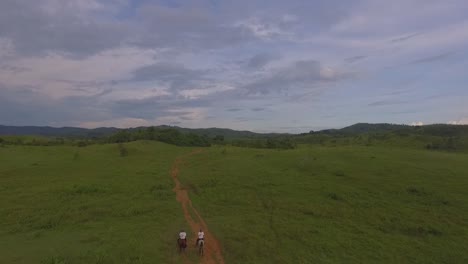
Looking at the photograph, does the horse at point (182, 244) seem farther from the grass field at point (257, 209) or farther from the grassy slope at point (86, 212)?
the grassy slope at point (86, 212)

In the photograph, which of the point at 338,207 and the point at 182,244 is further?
the point at 338,207

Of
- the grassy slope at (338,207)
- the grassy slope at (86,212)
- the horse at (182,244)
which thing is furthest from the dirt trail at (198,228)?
the horse at (182,244)

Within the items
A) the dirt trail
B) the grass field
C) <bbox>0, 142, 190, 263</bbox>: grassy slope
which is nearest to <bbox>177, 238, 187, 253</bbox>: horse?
the grass field

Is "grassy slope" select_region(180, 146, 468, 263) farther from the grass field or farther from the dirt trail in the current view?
the dirt trail

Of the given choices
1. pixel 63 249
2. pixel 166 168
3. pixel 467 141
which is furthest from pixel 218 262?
pixel 467 141

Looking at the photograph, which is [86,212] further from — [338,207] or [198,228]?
[338,207]

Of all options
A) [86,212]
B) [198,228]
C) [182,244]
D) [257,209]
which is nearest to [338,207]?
[257,209]

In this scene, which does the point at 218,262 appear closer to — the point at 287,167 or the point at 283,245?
the point at 283,245
